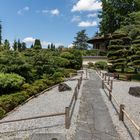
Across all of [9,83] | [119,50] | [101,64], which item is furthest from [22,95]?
[101,64]

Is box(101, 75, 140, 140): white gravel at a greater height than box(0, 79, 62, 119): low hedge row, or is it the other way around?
box(0, 79, 62, 119): low hedge row

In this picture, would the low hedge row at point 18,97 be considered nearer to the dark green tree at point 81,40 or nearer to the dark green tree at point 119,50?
the dark green tree at point 119,50

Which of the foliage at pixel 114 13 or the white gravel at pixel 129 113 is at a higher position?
the foliage at pixel 114 13

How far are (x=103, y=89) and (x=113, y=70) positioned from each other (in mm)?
21924

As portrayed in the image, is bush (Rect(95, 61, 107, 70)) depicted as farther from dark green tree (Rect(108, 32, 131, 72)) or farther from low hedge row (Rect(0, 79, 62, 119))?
low hedge row (Rect(0, 79, 62, 119))

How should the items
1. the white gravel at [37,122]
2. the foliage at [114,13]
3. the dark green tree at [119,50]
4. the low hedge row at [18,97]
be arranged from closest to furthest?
1. the white gravel at [37,122]
2. the low hedge row at [18,97]
3. the dark green tree at [119,50]
4. the foliage at [114,13]

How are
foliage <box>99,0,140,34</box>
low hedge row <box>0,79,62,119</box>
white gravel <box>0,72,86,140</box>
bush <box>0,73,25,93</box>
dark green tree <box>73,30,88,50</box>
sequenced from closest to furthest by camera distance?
white gravel <box>0,72,86,140</box> → low hedge row <box>0,79,62,119</box> → bush <box>0,73,25,93</box> → foliage <box>99,0,140,34</box> → dark green tree <box>73,30,88,50</box>

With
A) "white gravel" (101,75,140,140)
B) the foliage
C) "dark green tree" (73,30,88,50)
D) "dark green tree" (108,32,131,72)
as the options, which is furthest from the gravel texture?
"dark green tree" (73,30,88,50)

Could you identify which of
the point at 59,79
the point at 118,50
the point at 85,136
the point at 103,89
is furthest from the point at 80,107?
the point at 118,50

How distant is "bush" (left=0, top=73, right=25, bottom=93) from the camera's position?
77.7 ft

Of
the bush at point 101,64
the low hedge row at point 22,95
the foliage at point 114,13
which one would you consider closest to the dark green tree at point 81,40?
the foliage at point 114,13

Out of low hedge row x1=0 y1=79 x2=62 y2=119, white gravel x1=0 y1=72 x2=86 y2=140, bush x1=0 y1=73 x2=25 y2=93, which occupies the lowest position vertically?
white gravel x1=0 y1=72 x2=86 y2=140

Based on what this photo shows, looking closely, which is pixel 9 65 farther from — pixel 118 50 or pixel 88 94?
pixel 118 50

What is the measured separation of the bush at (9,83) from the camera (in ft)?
77.7
